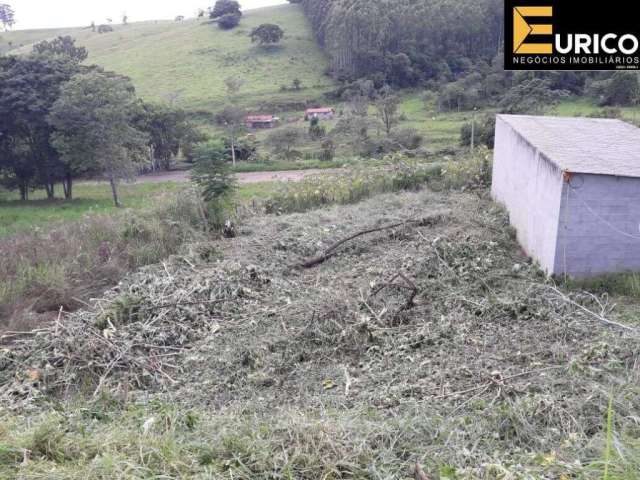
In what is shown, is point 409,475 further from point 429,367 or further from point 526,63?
point 526,63

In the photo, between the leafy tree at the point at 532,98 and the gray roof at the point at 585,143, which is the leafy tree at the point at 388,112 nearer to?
the leafy tree at the point at 532,98

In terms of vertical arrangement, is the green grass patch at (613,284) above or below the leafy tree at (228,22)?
below

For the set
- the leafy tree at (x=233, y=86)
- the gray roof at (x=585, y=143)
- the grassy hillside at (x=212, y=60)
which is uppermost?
the grassy hillside at (x=212, y=60)

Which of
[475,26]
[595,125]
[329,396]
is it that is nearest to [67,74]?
[595,125]

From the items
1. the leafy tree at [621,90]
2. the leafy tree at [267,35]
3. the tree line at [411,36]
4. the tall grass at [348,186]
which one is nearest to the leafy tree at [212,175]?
the tall grass at [348,186]

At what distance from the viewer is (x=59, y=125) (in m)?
16.2

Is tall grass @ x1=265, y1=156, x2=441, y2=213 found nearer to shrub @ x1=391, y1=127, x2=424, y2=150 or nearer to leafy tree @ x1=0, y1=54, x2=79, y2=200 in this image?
leafy tree @ x1=0, y1=54, x2=79, y2=200

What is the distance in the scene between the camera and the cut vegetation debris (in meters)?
2.74

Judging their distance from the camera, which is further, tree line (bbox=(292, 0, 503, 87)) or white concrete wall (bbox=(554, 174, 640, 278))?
tree line (bbox=(292, 0, 503, 87))

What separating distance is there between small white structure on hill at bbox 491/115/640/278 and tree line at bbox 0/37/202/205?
44.9 ft

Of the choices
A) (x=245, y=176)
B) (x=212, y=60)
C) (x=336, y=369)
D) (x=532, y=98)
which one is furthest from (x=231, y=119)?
(x=336, y=369)

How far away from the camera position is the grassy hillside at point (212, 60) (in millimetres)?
34625

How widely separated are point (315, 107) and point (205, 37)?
18522mm

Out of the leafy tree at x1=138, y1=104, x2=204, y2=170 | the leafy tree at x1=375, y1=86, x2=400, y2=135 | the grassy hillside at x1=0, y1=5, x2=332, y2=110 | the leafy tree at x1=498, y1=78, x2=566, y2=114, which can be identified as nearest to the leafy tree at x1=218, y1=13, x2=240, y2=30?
the grassy hillside at x1=0, y1=5, x2=332, y2=110
